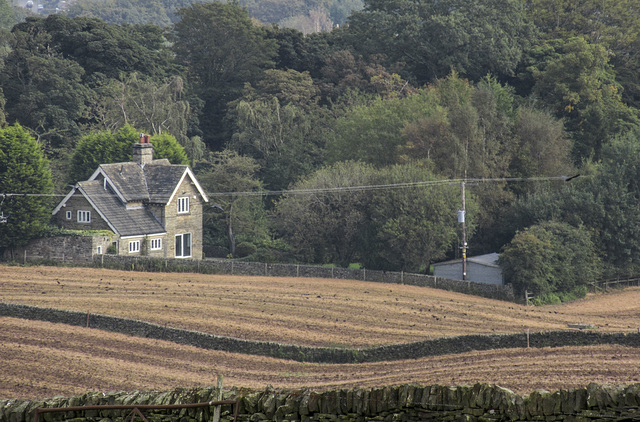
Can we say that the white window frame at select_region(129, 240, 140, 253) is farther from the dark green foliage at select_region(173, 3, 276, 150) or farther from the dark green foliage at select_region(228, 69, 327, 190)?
the dark green foliage at select_region(173, 3, 276, 150)

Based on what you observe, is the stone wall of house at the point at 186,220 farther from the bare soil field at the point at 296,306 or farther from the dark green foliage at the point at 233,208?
the bare soil field at the point at 296,306

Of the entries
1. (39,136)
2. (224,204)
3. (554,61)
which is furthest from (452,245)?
(39,136)

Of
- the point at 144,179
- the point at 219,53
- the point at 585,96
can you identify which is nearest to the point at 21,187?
the point at 144,179

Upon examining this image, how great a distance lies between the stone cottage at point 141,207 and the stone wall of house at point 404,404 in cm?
4847

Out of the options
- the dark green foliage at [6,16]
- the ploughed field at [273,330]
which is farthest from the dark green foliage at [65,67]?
the dark green foliage at [6,16]

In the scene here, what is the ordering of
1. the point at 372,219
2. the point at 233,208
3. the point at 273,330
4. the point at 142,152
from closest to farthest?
1. the point at 273,330
2. the point at 372,219
3. the point at 142,152
4. the point at 233,208

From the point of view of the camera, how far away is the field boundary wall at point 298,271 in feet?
178

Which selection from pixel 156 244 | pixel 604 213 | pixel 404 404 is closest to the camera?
pixel 404 404

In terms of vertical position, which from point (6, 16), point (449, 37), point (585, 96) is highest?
point (6, 16)

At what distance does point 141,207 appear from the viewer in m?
64.2

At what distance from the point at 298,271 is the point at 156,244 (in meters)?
12.5

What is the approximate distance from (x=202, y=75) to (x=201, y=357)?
8084 cm

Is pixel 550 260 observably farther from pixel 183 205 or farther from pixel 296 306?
pixel 183 205

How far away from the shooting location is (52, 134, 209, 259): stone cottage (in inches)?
2419
